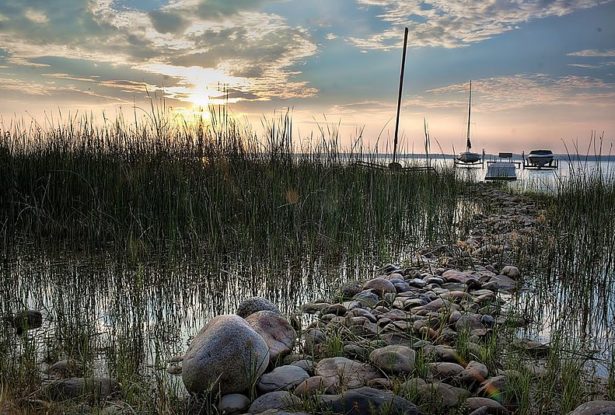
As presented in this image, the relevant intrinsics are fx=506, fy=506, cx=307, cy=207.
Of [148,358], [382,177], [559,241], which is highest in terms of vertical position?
[382,177]

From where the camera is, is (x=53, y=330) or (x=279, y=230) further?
(x=279, y=230)

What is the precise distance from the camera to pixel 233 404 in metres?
2.05

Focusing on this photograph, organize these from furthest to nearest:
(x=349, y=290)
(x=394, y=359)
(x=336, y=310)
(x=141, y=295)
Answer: (x=349, y=290), (x=141, y=295), (x=336, y=310), (x=394, y=359)

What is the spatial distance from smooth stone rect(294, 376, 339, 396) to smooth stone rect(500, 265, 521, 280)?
2621 millimetres

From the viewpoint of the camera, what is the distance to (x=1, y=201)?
19.8ft

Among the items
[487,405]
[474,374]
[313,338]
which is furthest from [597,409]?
[313,338]

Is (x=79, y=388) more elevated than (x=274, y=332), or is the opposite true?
(x=274, y=332)

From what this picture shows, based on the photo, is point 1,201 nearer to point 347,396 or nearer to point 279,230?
point 279,230

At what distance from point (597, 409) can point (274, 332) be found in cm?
143

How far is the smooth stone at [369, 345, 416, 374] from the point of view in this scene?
221cm

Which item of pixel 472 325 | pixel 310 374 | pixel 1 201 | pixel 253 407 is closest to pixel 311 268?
pixel 472 325

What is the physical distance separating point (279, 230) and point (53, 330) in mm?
1935

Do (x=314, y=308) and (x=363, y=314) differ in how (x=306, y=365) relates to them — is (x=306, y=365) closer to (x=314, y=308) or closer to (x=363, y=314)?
(x=363, y=314)

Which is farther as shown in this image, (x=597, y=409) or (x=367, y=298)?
(x=367, y=298)
